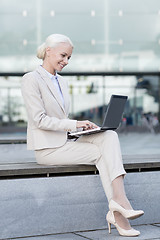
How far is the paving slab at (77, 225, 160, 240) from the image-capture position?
417cm

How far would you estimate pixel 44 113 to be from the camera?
173 inches

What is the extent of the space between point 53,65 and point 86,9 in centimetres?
2093

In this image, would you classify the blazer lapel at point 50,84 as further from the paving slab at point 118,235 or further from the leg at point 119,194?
the paving slab at point 118,235

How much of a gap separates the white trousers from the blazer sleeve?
0.62ft

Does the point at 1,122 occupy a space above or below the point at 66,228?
below

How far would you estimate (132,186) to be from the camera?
15.3 feet

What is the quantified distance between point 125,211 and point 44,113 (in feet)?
3.62

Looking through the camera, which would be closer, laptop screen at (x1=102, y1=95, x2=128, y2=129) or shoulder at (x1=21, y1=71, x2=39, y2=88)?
laptop screen at (x1=102, y1=95, x2=128, y2=129)

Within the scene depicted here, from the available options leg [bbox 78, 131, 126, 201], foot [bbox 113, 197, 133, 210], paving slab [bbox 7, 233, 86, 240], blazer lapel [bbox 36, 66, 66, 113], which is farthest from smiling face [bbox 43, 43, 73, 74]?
paving slab [bbox 7, 233, 86, 240]

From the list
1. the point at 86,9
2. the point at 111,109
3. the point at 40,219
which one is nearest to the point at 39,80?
the point at 111,109

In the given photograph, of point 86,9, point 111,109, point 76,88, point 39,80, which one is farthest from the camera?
point 76,88

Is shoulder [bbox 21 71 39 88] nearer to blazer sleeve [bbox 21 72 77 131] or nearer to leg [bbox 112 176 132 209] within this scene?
blazer sleeve [bbox 21 72 77 131]

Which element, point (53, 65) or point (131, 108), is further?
point (131, 108)

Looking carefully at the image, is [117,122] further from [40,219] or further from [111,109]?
[40,219]
